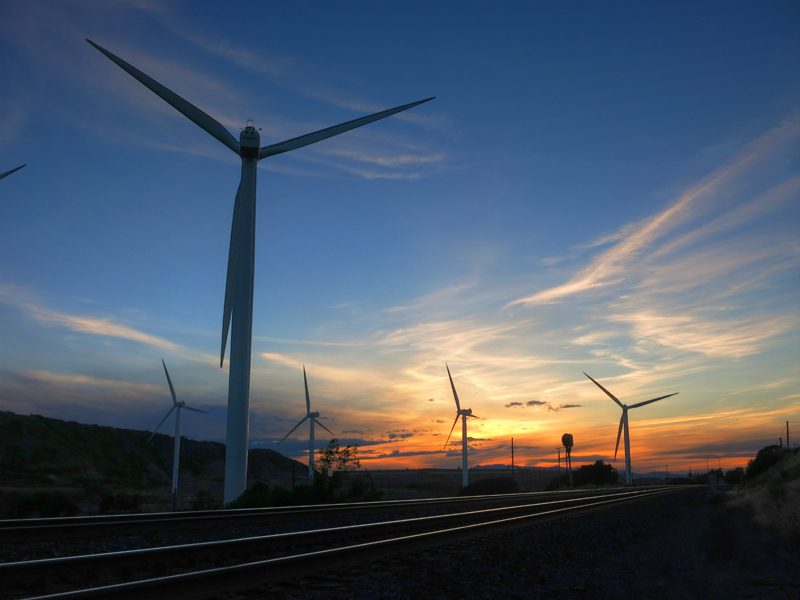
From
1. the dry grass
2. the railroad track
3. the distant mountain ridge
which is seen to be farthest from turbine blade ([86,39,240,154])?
the distant mountain ridge

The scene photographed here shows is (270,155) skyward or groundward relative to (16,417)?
skyward

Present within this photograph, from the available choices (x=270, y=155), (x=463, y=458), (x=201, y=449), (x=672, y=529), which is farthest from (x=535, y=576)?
(x=201, y=449)

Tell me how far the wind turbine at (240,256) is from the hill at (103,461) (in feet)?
174

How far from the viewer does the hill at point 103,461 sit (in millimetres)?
101500

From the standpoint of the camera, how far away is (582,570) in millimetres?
12992

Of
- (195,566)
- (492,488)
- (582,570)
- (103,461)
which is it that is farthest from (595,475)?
(195,566)

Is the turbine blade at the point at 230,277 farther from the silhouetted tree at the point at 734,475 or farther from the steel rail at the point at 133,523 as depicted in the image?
the silhouetted tree at the point at 734,475

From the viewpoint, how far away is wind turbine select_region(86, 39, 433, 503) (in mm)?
35594

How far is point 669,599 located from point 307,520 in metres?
11.4

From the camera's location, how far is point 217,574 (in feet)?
27.1

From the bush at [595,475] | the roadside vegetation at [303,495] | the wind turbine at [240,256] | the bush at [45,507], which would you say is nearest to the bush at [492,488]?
the roadside vegetation at [303,495]

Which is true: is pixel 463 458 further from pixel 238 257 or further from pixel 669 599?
pixel 669 599

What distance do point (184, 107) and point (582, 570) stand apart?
39.3m

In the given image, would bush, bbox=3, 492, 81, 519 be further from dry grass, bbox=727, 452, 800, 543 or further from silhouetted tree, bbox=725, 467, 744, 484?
silhouetted tree, bbox=725, 467, 744, 484
